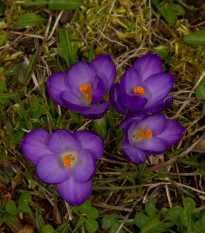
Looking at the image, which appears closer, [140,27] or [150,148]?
[150,148]

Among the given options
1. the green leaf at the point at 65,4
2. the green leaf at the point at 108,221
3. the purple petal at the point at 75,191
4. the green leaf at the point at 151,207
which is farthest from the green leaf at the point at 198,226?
the green leaf at the point at 65,4

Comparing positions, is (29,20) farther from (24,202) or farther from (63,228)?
(63,228)

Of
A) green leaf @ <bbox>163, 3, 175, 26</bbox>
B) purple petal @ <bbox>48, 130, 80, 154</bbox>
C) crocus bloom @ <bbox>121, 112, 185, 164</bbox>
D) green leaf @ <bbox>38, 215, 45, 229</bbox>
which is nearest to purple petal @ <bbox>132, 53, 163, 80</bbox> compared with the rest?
crocus bloom @ <bbox>121, 112, 185, 164</bbox>

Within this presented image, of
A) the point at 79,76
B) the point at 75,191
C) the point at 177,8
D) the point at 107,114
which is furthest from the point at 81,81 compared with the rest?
the point at 177,8

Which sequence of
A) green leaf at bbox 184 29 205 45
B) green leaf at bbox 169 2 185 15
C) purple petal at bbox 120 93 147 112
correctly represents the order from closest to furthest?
purple petal at bbox 120 93 147 112 < green leaf at bbox 184 29 205 45 < green leaf at bbox 169 2 185 15

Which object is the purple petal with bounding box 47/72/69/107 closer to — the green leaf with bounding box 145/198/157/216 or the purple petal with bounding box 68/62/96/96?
the purple petal with bounding box 68/62/96/96

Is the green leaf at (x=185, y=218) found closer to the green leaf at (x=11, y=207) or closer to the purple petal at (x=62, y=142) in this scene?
the purple petal at (x=62, y=142)

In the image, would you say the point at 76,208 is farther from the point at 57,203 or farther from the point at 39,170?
the point at 39,170

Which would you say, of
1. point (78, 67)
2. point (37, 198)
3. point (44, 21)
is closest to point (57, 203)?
point (37, 198)
